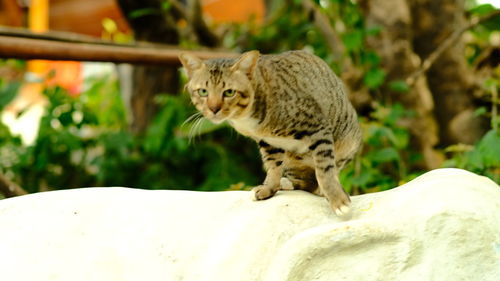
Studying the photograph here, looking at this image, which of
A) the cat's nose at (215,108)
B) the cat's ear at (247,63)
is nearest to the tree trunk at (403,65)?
the cat's ear at (247,63)

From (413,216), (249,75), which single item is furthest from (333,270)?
(249,75)

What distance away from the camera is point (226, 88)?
2398 millimetres

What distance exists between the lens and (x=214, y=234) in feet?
6.64

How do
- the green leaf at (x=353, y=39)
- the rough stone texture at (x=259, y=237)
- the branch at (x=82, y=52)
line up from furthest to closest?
the green leaf at (x=353, y=39), the branch at (x=82, y=52), the rough stone texture at (x=259, y=237)

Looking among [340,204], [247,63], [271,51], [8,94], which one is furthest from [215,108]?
[271,51]

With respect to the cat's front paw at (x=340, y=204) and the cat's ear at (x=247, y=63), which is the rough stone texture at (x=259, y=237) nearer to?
the cat's front paw at (x=340, y=204)

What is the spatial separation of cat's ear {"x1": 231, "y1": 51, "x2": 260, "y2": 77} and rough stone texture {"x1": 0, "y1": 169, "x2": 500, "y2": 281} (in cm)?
55

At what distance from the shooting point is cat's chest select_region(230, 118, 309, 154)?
2416 millimetres

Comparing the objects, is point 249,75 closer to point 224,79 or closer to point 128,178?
point 224,79

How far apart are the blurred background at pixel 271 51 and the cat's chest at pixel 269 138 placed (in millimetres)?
988

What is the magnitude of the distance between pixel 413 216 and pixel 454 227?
0.41 ft

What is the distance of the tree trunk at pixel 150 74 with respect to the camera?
5293 millimetres

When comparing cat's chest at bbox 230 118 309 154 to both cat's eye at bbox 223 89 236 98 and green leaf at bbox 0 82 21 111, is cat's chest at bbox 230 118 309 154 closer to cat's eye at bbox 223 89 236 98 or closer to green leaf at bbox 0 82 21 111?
cat's eye at bbox 223 89 236 98

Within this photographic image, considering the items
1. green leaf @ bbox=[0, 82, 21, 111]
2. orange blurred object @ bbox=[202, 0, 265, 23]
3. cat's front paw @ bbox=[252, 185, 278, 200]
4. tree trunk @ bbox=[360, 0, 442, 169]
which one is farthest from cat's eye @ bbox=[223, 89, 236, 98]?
orange blurred object @ bbox=[202, 0, 265, 23]
